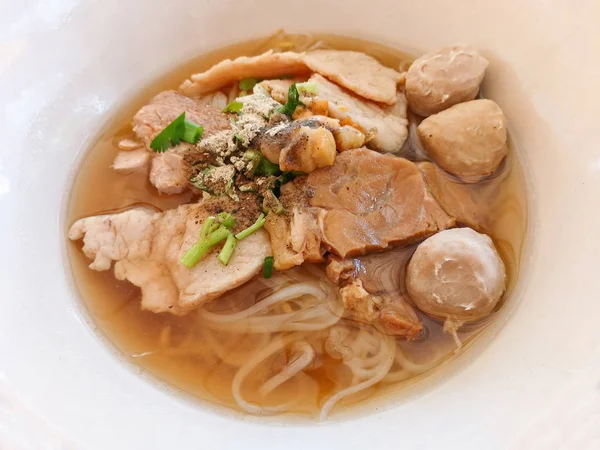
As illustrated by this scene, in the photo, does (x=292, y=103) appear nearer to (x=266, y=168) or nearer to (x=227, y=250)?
(x=266, y=168)

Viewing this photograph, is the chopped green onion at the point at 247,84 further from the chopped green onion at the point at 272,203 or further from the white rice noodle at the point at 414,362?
the white rice noodle at the point at 414,362

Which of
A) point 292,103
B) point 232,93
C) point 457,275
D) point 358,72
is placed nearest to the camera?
point 457,275

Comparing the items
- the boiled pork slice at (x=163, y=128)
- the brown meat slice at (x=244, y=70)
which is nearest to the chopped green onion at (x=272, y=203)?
the boiled pork slice at (x=163, y=128)

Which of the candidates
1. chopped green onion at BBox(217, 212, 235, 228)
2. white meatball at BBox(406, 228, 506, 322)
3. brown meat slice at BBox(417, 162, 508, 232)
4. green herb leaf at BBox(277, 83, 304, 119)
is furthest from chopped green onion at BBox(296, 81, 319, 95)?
white meatball at BBox(406, 228, 506, 322)

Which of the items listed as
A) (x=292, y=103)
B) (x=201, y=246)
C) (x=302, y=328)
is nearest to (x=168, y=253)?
(x=201, y=246)

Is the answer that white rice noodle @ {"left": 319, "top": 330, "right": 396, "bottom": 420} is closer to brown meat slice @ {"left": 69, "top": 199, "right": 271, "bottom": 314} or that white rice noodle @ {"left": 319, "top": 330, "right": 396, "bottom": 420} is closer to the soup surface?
A: the soup surface
